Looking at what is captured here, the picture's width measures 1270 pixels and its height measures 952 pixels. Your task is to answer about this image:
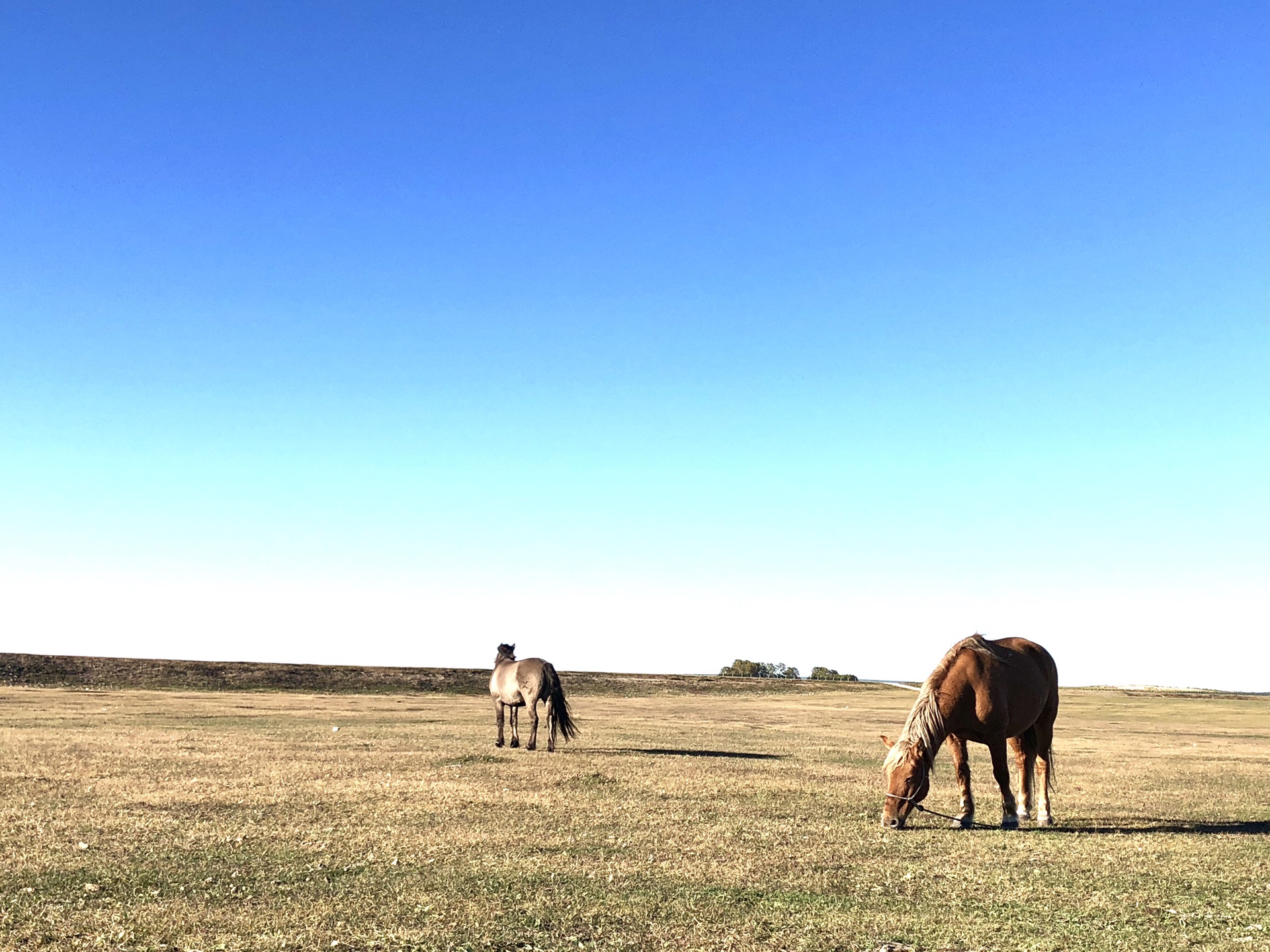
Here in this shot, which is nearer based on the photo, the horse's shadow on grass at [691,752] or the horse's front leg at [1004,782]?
the horse's front leg at [1004,782]

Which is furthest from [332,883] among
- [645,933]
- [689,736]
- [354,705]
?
[354,705]

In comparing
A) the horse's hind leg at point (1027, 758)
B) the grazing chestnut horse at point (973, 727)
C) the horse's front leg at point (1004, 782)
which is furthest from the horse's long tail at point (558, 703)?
the horse's front leg at point (1004, 782)

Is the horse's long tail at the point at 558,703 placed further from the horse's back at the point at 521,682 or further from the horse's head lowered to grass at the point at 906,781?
the horse's head lowered to grass at the point at 906,781

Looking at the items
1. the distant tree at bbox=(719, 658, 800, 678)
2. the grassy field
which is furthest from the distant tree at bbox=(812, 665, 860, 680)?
the grassy field

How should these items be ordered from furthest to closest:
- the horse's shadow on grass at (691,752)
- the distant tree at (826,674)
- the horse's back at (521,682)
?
1. the distant tree at (826,674)
2. the horse's back at (521,682)
3. the horse's shadow on grass at (691,752)

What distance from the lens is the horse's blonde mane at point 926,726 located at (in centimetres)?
1439

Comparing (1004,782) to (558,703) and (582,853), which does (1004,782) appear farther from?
(558,703)

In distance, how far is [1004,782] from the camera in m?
15.0

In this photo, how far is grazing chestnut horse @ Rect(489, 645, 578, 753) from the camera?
2628 centimetres

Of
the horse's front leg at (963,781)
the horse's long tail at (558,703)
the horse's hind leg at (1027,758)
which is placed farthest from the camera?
the horse's long tail at (558,703)

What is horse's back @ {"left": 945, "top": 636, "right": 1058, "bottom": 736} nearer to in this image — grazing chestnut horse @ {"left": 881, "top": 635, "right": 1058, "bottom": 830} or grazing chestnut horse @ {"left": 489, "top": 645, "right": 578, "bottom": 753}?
grazing chestnut horse @ {"left": 881, "top": 635, "right": 1058, "bottom": 830}

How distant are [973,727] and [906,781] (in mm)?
1387

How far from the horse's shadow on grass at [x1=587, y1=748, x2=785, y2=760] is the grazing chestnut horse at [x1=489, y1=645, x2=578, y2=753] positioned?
122cm

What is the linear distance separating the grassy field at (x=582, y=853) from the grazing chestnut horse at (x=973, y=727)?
25.7 inches
